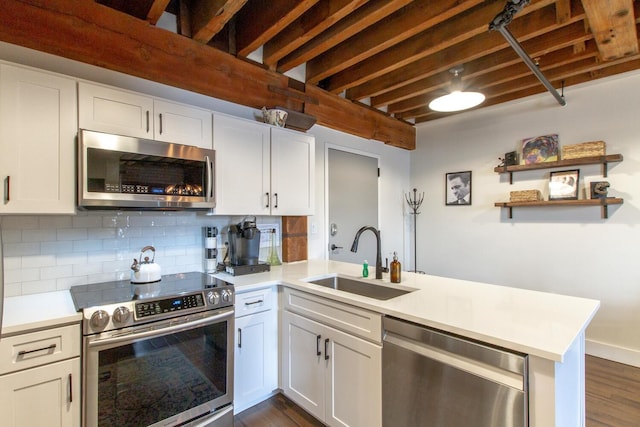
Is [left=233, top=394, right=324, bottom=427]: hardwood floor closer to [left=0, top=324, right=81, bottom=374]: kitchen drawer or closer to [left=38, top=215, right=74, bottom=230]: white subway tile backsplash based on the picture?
[left=0, top=324, right=81, bottom=374]: kitchen drawer

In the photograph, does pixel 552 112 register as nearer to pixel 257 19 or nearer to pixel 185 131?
pixel 257 19

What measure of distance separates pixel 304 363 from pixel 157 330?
0.95m

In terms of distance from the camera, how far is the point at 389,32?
2.23 m

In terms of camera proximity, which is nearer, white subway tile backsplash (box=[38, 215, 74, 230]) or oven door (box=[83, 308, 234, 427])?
oven door (box=[83, 308, 234, 427])

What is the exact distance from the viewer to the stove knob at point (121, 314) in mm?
1487

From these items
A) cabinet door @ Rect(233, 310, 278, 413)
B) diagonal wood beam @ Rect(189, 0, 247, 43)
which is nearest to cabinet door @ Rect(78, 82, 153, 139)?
diagonal wood beam @ Rect(189, 0, 247, 43)

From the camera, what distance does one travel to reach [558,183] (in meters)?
3.09

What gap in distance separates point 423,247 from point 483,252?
790 millimetres

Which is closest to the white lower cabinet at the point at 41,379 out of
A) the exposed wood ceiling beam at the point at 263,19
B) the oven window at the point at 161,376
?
the oven window at the point at 161,376

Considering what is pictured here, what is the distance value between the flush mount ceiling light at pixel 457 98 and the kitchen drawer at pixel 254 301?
2072 mm

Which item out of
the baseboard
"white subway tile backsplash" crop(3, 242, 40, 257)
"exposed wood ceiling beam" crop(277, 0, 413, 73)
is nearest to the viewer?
"white subway tile backsplash" crop(3, 242, 40, 257)

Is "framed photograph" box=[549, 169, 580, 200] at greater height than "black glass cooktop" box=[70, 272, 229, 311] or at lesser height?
greater

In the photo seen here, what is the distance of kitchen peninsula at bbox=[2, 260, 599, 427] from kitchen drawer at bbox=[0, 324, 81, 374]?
3 centimetres

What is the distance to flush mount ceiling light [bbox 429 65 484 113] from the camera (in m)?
2.49
